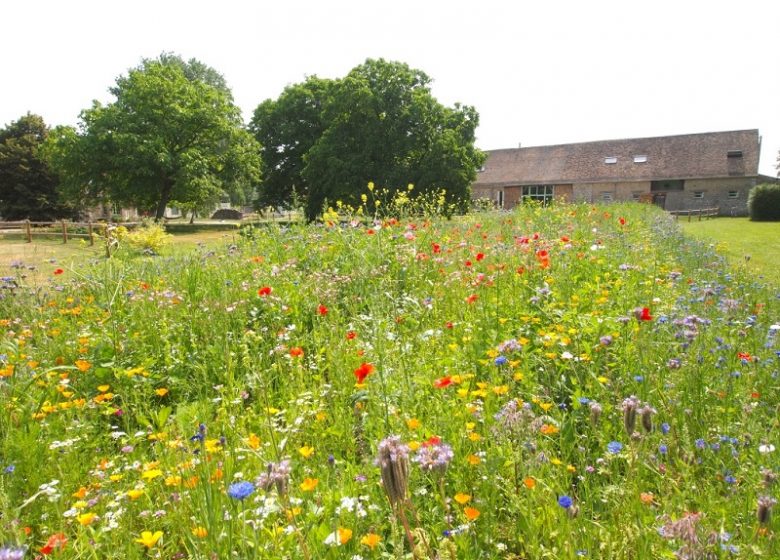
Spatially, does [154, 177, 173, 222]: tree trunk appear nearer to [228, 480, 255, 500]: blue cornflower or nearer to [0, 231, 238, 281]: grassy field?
[0, 231, 238, 281]: grassy field

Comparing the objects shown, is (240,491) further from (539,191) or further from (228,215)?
(228,215)

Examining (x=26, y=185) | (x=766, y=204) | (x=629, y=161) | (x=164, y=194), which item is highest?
(x=629, y=161)

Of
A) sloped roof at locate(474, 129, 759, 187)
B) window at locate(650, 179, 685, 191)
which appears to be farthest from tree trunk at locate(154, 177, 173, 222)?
window at locate(650, 179, 685, 191)

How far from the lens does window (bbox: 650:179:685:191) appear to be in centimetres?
3975

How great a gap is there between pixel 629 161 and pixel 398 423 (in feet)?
149

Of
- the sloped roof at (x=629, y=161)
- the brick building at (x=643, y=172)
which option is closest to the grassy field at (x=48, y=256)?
the brick building at (x=643, y=172)

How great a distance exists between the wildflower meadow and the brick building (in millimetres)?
34360

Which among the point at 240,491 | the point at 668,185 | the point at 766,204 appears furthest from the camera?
the point at 668,185

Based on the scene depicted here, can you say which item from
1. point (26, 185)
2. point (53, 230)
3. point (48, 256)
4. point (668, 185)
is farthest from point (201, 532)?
point (26, 185)

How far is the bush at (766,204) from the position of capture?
30.1 meters

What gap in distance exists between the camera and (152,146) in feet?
104

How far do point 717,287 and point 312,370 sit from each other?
3.78m

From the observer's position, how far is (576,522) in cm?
175

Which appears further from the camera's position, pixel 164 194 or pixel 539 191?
pixel 539 191
